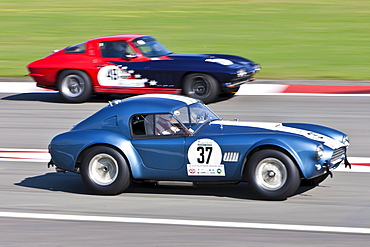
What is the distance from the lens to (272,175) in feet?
A: 22.8

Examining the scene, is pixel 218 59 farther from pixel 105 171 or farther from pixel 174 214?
pixel 174 214

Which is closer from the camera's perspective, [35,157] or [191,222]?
[191,222]

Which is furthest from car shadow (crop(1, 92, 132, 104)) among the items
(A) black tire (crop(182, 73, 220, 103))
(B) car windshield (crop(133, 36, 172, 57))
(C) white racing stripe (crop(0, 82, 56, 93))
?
(A) black tire (crop(182, 73, 220, 103))

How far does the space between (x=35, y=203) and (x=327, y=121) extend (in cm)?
615

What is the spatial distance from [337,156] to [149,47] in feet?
24.1

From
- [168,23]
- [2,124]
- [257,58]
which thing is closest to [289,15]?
[168,23]

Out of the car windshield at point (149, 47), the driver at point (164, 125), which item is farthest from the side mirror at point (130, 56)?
the driver at point (164, 125)

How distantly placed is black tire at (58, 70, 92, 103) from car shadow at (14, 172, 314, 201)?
18.3 feet

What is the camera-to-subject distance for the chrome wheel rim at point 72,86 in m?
14.0

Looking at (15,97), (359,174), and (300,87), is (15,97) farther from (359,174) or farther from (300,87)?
(359,174)

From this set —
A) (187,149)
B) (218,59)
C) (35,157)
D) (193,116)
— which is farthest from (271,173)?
(218,59)

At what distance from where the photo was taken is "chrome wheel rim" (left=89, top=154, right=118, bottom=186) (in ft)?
24.4

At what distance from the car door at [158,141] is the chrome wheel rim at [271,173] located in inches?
33.1

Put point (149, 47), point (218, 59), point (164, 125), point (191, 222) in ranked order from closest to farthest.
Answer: point (191, 222), point (164, 125), point (218, 59), point (149, 47)
